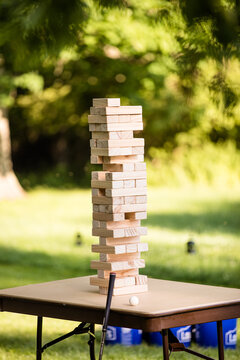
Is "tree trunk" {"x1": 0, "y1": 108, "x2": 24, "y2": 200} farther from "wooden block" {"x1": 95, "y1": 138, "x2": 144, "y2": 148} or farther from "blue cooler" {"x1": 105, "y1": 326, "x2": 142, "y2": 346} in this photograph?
"wooden block" {"x1": 95, "y1": 138, "x2": 144, "y2": 148}

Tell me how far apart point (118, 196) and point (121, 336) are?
6.19 feet

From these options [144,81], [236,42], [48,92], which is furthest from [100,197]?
[48,92]

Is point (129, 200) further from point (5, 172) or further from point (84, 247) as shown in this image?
point (5, 172)

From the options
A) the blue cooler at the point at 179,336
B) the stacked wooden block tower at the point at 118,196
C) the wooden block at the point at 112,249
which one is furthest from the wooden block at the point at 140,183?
the blue cooler at the point at 179,336

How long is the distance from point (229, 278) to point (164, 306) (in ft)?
17.9

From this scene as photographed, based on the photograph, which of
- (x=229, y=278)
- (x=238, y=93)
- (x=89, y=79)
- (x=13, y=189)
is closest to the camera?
(x=238, y=93)

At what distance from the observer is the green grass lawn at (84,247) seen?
6281mm

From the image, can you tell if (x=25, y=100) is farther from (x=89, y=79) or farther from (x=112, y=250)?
(x=112, y=250)

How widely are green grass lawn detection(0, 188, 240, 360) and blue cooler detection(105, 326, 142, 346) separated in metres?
0.08

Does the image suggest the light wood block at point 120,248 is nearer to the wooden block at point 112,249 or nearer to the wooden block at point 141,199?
the wooden block at point 112,249

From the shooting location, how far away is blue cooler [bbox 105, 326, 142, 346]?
5871 mm

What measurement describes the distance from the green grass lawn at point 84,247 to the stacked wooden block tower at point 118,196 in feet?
4.94

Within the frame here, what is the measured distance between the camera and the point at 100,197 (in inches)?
173

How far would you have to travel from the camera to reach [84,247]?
38.7ft
